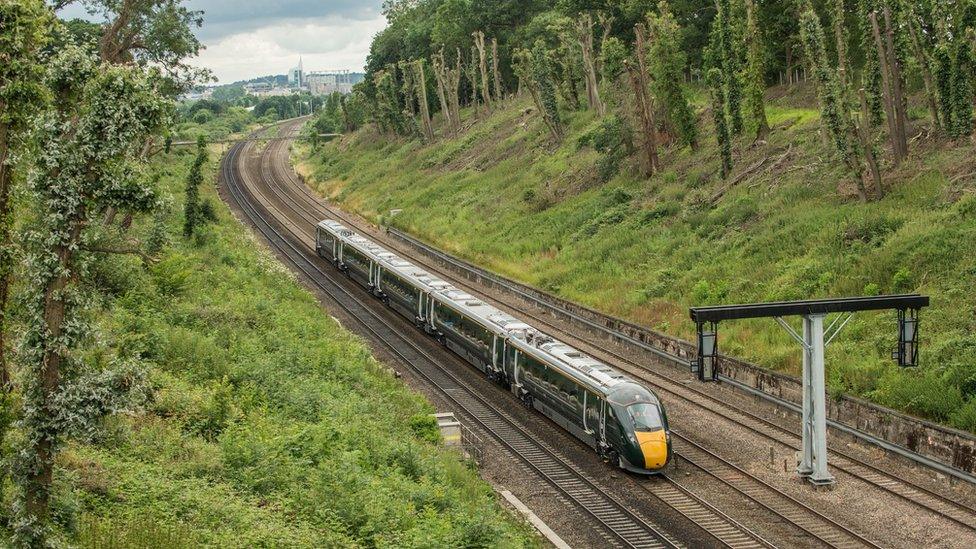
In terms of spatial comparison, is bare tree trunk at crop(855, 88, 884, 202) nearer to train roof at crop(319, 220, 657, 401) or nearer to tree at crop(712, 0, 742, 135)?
tree at crop(712, 0, 742, 135)

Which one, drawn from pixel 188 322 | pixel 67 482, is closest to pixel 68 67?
pixel 67 482

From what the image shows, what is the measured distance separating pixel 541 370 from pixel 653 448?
6483 millimetres

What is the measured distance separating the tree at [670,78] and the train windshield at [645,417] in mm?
34271

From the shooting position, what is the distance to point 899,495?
23.8 meters

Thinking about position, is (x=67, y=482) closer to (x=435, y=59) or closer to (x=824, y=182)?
(x=824, y=182)

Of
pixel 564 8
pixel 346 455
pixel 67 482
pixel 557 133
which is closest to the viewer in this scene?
pixel 67 482

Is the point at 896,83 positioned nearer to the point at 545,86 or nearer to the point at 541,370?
the point at 541,370

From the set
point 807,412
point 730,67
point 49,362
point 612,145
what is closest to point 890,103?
point 730,67

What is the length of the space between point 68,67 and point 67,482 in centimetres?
701

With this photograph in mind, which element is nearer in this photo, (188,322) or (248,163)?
(188,322)

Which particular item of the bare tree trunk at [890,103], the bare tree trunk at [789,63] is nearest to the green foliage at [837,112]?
the bare tree trunk at [890,103]

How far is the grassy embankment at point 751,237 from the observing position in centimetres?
3134

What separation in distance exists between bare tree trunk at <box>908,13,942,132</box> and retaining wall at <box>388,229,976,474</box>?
18.4 metres

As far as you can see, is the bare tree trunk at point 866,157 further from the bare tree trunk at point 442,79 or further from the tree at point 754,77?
the bare tree trunk at point 442,79
